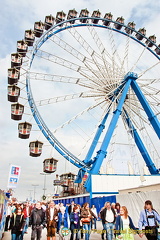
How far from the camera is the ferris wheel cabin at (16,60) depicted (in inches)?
701

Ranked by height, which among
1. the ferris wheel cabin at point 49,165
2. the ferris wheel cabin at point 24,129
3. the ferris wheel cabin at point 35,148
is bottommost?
the ferris wheel cabin at point 49,165

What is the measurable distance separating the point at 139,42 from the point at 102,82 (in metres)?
7.91

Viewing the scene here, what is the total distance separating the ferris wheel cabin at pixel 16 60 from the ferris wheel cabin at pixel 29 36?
2.44 m

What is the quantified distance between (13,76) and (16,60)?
1824 mm

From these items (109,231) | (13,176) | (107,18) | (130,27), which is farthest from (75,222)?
(130,27)

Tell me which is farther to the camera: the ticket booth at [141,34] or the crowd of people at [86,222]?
the ticket booth at [141,34]

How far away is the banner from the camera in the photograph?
1113cm

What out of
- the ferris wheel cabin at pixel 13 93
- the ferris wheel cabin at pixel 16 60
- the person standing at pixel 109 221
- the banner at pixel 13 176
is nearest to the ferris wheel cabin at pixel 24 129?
the ferris wheel cabin at pixel 13 93

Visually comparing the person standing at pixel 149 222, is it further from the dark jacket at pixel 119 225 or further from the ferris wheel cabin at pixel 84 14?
the ferris wheel cabin at pixel 84 14

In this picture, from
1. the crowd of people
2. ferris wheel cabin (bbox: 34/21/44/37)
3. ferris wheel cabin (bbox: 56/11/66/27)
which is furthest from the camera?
ferris wheel cabin (bbox: 56/11/66/27)

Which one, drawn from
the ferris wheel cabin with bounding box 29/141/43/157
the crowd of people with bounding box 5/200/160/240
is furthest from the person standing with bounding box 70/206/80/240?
the ferris wheel cabin with bounding box 29/141/43/157

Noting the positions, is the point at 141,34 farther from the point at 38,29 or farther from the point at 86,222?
the point at 86,222

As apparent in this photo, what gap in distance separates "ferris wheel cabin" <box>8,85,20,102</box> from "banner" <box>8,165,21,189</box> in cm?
649

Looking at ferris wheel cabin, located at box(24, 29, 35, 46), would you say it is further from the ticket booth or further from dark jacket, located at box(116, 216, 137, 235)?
dark jacket, located at box(116, 216, 137, 235)
